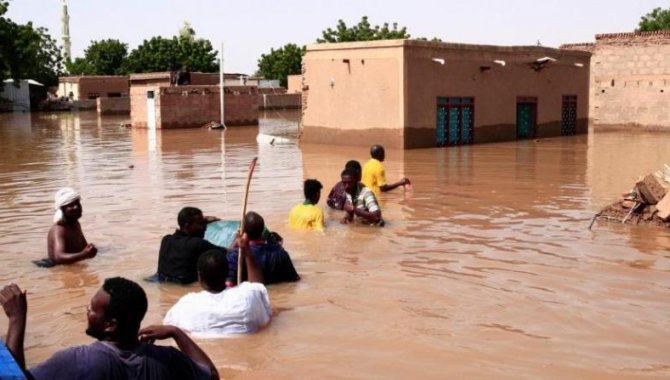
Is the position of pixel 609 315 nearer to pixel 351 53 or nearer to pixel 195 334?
pixel 195 334

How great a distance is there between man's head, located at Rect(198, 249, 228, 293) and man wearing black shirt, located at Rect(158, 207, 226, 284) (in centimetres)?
129

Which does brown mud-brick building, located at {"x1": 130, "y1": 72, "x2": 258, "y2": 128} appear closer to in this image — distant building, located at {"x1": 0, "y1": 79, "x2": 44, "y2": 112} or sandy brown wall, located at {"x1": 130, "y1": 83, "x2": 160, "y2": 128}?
sandy brown wall, located at {"x1": 130, "y1": 83, "x2": 160, "y2": 128}

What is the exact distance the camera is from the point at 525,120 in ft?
88.5

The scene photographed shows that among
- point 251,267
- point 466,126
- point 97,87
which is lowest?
point 251,267

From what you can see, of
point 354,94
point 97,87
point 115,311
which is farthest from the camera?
point 97,87

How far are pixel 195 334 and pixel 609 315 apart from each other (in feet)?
11.0

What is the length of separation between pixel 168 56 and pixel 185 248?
56.7m

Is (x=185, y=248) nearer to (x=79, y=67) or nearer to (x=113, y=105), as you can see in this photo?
(x=113, y=105)

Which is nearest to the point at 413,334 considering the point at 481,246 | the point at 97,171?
the point at 481,246

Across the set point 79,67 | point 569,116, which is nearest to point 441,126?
point 569,116

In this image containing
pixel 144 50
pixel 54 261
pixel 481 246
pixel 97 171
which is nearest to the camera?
pixel 54 261

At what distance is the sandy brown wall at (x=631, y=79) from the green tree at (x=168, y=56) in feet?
118

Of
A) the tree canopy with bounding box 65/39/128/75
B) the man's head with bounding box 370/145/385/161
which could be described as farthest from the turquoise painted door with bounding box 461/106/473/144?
the tree canopy with bounding box 65/39/128/75

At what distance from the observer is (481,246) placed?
904 cm
